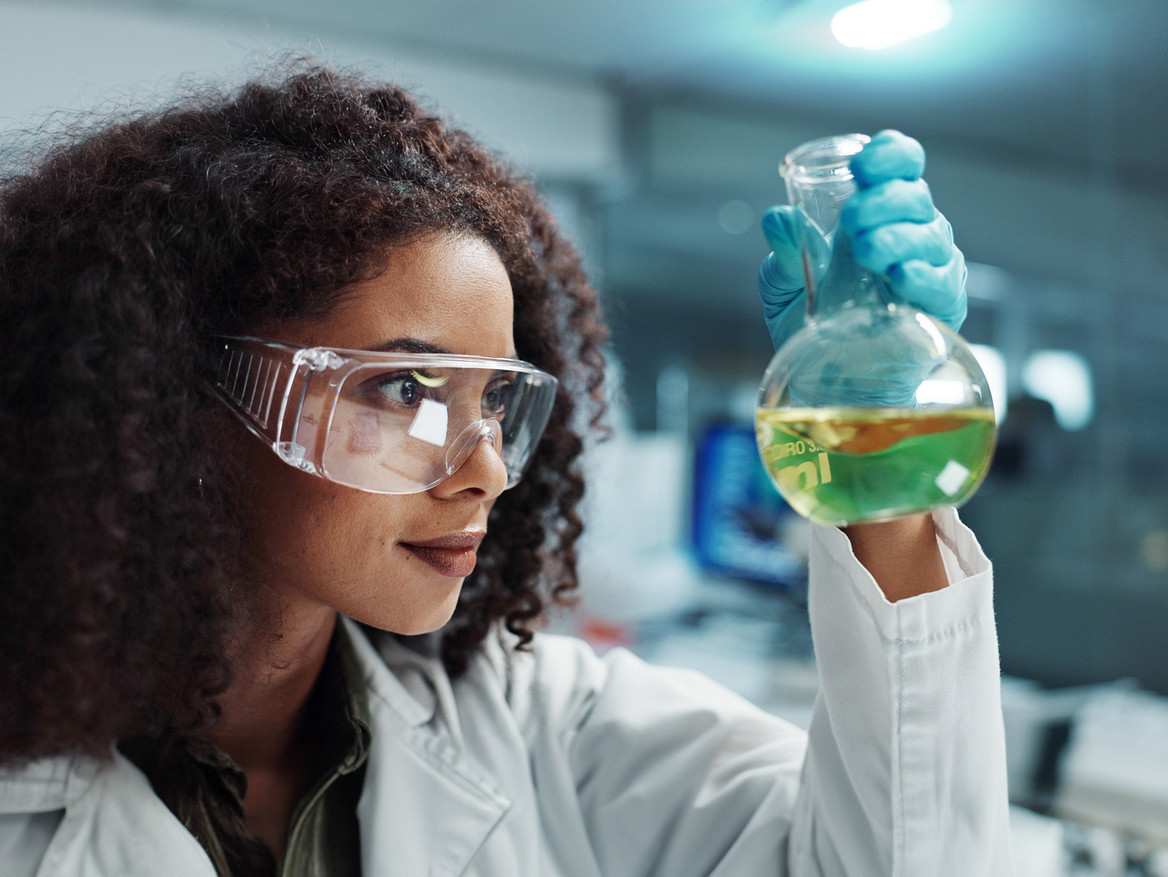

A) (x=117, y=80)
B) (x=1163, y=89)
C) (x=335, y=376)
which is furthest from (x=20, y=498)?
(x=117, y=80)

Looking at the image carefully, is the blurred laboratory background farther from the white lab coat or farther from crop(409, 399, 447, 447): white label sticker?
crop(409, 399, 447, 447): white label sticker

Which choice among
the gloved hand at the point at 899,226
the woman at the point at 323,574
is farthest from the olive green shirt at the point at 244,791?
the gloved hand at the point at 899,226

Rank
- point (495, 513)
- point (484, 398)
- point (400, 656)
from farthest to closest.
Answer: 1. point (495, 513)
2. point (400, 656)
3. point (484, 398)

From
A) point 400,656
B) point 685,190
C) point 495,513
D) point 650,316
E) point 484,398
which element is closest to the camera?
point 484,398

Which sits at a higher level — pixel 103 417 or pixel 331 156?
pixel 331 156

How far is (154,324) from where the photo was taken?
3.20 ft

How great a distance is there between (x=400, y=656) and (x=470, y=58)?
292cm

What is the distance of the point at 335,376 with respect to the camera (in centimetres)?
97

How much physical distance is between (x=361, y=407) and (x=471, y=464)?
14cm

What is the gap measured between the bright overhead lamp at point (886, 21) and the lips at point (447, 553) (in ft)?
7.86

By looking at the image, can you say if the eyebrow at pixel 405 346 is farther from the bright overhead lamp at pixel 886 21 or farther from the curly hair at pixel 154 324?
the bright overhead lamp at pixel 886 21

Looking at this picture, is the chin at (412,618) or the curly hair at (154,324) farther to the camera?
the chin at (412,618)

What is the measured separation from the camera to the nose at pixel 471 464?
1.04m

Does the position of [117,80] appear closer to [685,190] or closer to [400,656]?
[685,190]
